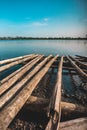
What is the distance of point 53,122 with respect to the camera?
2.49m

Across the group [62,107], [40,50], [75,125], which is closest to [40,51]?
[40,50]

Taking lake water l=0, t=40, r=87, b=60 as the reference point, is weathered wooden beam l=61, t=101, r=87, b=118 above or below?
above

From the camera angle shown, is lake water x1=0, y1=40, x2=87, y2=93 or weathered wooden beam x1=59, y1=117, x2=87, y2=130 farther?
lake water x1=0, y1=40, x2=87, y2=93

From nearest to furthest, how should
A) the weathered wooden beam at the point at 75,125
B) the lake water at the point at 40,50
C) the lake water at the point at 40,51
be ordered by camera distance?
1. the weathered wooden beam at the point at 75,125
2. the lake water at the point at 40,51
3. the lake water at the point at 40,50

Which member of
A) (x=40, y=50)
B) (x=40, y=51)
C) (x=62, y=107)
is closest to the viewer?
(x=62, y=107)

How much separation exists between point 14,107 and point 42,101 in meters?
0.99

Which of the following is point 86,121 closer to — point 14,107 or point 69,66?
point 14,107

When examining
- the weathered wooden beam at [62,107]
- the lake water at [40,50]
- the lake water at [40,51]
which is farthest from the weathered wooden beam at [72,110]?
the lake water at [40,50]

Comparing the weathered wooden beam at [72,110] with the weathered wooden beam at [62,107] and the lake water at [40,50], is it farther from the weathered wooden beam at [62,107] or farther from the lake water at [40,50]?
the lake water at [40,50]

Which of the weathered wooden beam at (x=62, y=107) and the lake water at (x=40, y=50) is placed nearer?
the weathered wooden beam at (x=62, y=107)

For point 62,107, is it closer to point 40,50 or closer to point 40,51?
point 40,51

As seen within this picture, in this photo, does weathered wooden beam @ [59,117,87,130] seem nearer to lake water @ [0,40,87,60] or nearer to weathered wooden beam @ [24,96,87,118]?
weathered wooden beam @ [24,96,87,118]

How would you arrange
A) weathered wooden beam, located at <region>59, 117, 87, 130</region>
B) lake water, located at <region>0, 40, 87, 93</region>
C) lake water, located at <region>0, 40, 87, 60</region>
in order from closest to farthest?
weathered wooden beam, located at <region>59, 117, 87, 130</region>, lake water, located at <region>0, 40, 87, 93</region>, lake water, located at <region>0, 40, 87, 60</region>

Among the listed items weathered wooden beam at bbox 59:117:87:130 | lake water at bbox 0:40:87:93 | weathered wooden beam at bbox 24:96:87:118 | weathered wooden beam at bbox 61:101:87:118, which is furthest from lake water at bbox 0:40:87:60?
weathered wooden beam at bbox 59:117:87:130
